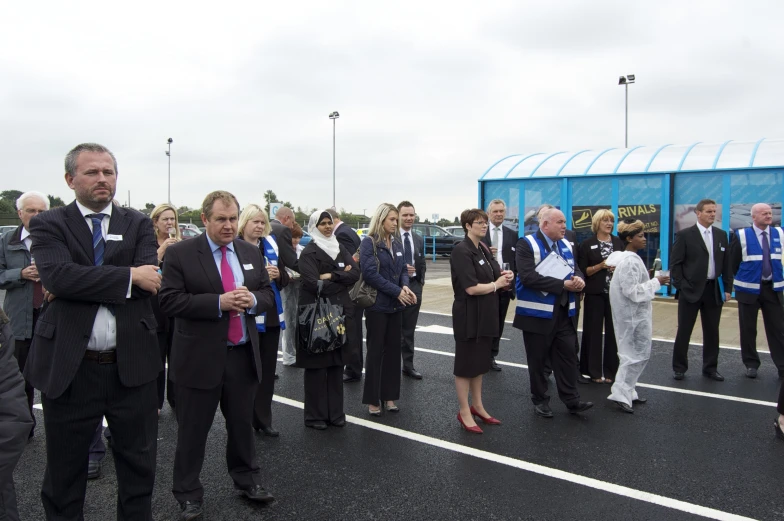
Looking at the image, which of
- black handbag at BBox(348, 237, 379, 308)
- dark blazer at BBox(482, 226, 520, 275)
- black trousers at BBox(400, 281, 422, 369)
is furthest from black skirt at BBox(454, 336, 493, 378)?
dark blazer at BBox(482, 226, 520, 275)

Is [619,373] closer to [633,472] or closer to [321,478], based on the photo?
[633,472]

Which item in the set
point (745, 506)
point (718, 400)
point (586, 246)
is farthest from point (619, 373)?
point (745, 506)

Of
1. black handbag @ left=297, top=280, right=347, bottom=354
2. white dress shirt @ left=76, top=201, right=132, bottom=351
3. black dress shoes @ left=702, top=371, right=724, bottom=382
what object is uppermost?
white dress shirt @ left=76, top=201, right=132, bottom=351

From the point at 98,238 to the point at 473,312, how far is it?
310cm

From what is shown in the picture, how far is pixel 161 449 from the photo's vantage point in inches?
184

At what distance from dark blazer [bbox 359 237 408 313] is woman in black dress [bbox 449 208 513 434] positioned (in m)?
0.65

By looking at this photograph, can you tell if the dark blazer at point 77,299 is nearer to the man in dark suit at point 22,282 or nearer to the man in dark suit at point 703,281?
the man in dark suit at point 22,282

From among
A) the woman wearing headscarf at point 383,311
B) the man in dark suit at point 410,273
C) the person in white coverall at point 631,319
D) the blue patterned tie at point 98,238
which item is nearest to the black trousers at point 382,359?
the woman wearing headscarf at point 383,311

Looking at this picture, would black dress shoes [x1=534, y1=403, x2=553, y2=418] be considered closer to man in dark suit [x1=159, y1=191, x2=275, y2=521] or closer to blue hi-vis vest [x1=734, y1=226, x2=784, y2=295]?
man in dark suit [x1=159, y1=191, x2=275, y2=521]

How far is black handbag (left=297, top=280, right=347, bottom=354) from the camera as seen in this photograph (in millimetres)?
5113

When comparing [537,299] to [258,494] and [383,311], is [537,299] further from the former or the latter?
[258,494]

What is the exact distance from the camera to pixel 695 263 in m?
6.88

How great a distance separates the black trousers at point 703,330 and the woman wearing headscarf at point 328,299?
389 centimetres

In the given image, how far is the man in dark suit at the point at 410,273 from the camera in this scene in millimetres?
6820
